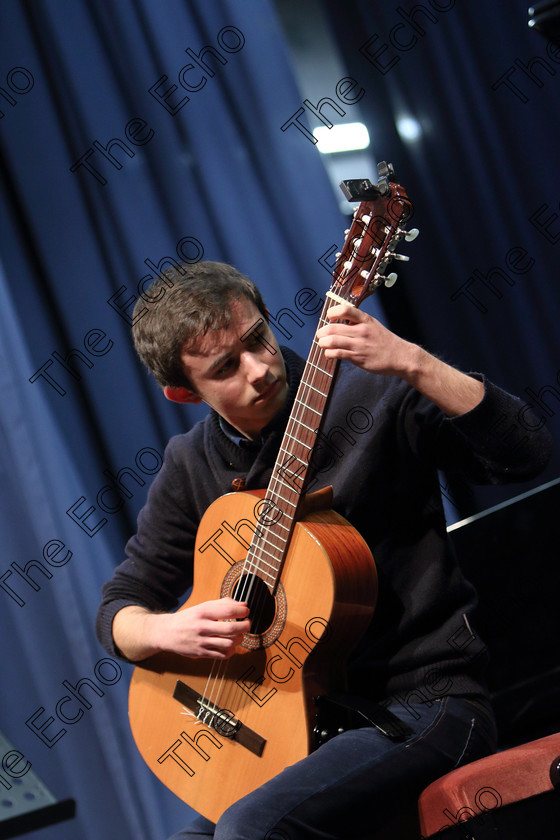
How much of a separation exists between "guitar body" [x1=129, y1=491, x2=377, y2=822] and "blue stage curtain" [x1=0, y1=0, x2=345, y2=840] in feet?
2.48

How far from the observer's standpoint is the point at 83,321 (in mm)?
2334

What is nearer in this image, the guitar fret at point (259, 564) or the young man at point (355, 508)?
the young man at point (355, 508)

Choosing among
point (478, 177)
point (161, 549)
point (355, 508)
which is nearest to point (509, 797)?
point (355, 508)

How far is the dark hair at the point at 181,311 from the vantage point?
1502 mm

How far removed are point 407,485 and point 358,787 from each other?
56cm

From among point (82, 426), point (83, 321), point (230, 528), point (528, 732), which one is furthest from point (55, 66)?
point (528, 732)

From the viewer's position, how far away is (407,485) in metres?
1.48

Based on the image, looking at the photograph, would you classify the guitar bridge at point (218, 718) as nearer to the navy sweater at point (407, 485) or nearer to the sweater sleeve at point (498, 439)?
the navy sweater at point (407, 485)

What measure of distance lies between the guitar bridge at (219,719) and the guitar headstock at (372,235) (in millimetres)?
791

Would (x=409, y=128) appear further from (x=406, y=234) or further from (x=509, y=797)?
(x=509, y=797)

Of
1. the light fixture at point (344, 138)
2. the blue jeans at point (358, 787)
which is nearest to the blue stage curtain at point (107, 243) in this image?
the light fixture at point (344, 138)

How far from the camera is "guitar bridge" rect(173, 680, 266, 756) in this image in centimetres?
135

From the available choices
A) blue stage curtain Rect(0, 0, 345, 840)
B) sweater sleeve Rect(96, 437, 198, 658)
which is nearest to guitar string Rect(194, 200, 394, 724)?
sweater sleeve Rect(96, 437, 198, 658)

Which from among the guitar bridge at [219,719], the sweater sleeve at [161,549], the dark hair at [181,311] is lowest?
the guitar bridge at [219,719]
